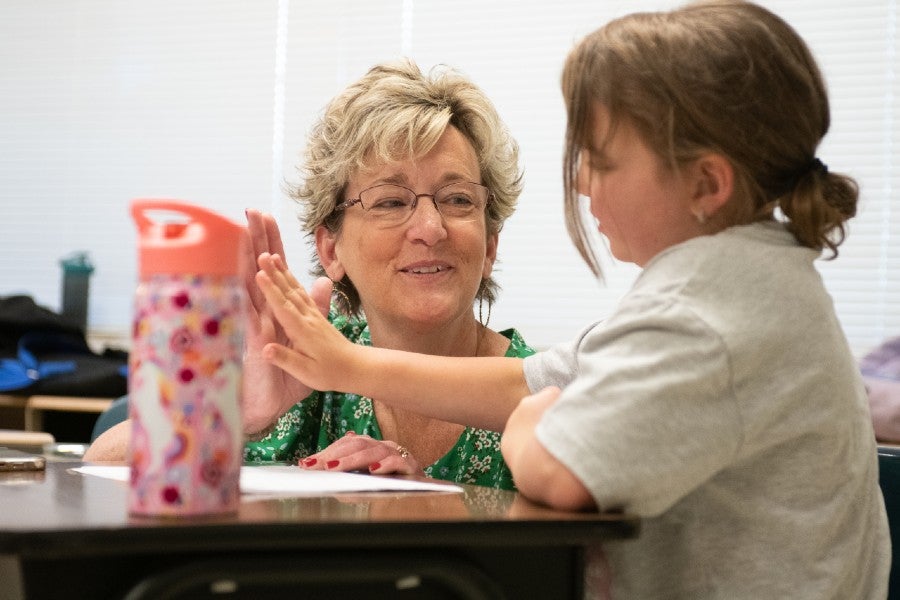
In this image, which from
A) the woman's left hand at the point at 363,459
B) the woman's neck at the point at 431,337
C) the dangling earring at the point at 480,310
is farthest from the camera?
the dangling earring at the point at 480,310

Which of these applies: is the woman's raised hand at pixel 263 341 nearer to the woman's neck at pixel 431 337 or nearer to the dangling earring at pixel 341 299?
the woman's neck at pixel 431 337

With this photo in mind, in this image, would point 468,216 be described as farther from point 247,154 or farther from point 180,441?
point 247,154

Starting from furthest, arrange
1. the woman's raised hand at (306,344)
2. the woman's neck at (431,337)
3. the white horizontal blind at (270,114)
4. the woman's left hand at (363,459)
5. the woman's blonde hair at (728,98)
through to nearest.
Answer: the white horizontal blind at (270,114) < the woman's neck at (431,337) < the woman's left hand at (363,459) < the woman's raised hand at (306,344) < the woman's blonde hair at (728,98)

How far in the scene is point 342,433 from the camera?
1.80 meters

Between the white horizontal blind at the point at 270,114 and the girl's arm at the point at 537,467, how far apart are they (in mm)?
2821

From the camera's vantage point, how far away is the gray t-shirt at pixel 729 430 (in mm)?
884

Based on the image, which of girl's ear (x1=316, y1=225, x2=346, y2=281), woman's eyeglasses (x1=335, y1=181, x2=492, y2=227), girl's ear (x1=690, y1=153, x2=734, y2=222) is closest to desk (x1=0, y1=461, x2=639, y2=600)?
girl's ear (x1=690, y1=153, x2=734, y2=222)

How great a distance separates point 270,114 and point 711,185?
11.3ft

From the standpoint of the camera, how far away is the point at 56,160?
14.8 ft

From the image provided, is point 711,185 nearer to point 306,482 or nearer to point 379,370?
point 379,370

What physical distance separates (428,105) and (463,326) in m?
0.38

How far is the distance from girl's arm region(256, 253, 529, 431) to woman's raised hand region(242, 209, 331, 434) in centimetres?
12

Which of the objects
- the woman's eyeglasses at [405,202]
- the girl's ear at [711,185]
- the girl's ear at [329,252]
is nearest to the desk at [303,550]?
the girl's ear at [711,185]

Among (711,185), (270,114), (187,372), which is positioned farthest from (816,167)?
(270,114)
